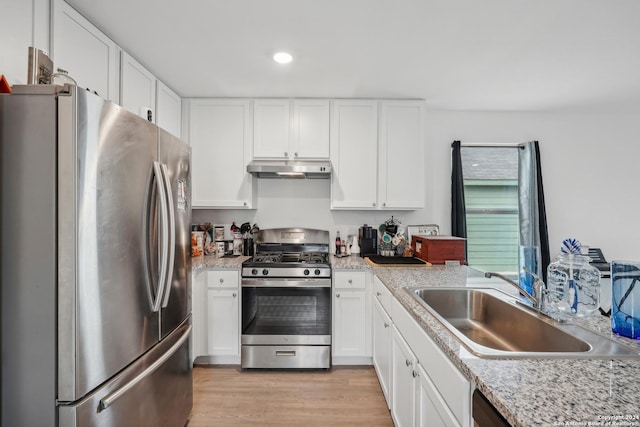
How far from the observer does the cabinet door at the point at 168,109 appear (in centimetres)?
249

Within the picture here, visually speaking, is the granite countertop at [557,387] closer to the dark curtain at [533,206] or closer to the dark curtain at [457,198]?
the dark curtain at [457,198]

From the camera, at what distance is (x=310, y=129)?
9.47 ft

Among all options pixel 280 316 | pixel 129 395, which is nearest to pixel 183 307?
pixel 129 395

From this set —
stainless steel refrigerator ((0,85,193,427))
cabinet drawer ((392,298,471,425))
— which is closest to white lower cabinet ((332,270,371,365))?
cabinet drawer ((392,298,471,425))

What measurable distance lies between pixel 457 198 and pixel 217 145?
248 cm

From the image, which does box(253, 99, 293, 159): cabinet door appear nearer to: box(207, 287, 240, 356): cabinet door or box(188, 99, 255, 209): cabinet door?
box(188, 99, 255, 209): cabinet door

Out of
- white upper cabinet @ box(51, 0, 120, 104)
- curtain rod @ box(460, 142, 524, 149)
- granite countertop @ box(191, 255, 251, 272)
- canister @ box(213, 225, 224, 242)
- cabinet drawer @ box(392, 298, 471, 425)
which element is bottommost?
cabinet drawer @ box(392, 298, 471, 425)

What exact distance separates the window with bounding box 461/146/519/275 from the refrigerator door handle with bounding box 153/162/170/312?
298 cm

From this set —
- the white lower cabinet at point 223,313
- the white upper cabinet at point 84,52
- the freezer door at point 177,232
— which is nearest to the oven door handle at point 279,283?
the white lower cabinet at point 223,313

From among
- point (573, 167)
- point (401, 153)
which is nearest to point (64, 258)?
point (401, 153)

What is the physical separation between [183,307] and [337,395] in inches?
51.3

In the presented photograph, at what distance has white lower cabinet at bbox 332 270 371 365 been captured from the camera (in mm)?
2578

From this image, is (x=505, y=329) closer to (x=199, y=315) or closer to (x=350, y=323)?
(x=350, y=323)

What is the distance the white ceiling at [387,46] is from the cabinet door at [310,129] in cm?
11
